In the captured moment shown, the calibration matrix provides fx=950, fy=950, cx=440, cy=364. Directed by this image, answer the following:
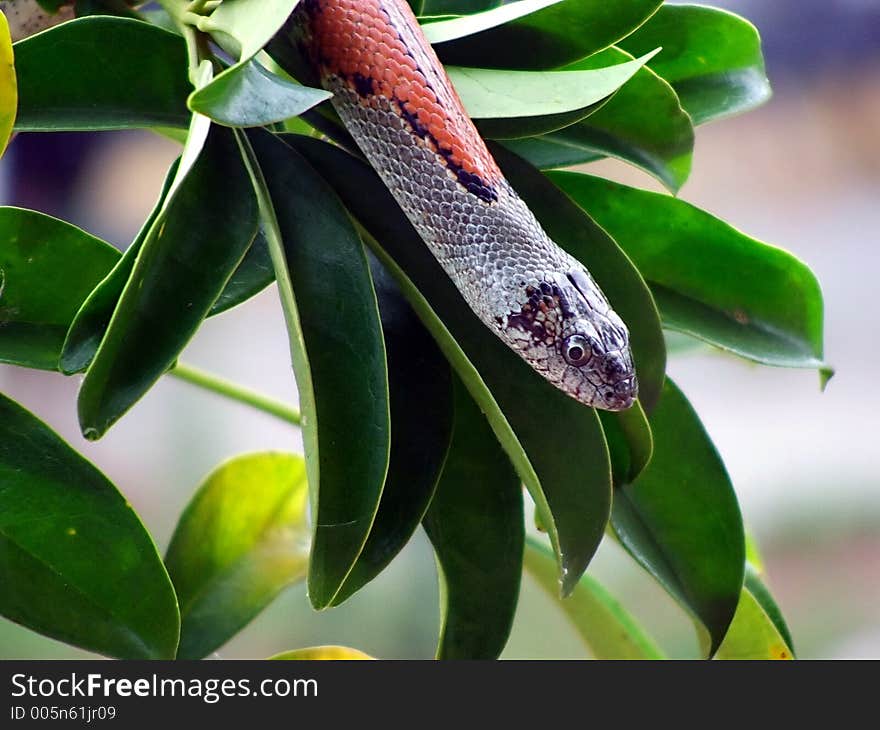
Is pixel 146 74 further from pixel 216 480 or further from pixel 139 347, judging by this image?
pixel 216 480

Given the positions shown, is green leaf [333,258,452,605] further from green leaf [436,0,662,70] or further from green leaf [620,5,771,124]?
green leaf [620,5,771,124]

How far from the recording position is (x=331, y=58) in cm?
61

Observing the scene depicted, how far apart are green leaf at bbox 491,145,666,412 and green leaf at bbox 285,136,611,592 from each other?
3.2 inches

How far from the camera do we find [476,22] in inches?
23.1

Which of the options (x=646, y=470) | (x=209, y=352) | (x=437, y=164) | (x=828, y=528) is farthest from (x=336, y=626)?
(x=437, y=164)

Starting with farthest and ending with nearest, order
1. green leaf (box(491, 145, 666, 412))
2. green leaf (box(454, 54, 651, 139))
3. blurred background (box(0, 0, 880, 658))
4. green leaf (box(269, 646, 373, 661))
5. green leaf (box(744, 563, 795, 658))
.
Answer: blurred background (box(0, 0, 880, 658)) → green leaf (box(744, 563, 795, 658)) → green leaf (box(269, 646, 373, 661)) → green leaf (box(491, 145, 666, 412)) → green leaf (box(454, 54, 651, 139))

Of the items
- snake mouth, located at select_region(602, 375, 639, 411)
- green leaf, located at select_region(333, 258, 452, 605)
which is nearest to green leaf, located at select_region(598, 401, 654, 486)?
snake mouth, located at select_region(602, 375, 639, 411)

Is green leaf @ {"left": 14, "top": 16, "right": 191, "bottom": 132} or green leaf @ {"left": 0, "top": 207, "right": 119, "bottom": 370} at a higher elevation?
green leaf @ {"left": 14, "top": 16, "right": 191, "bottom": 132}

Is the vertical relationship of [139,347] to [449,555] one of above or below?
above

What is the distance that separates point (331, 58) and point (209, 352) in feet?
9.43

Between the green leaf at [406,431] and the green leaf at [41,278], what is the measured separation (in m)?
→ 0.19

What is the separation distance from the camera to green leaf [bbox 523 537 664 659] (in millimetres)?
953

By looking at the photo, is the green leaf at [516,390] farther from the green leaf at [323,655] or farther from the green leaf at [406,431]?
the green leaf at [323,655]

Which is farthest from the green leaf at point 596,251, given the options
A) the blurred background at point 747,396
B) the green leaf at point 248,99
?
the blurred background at point 747,396
